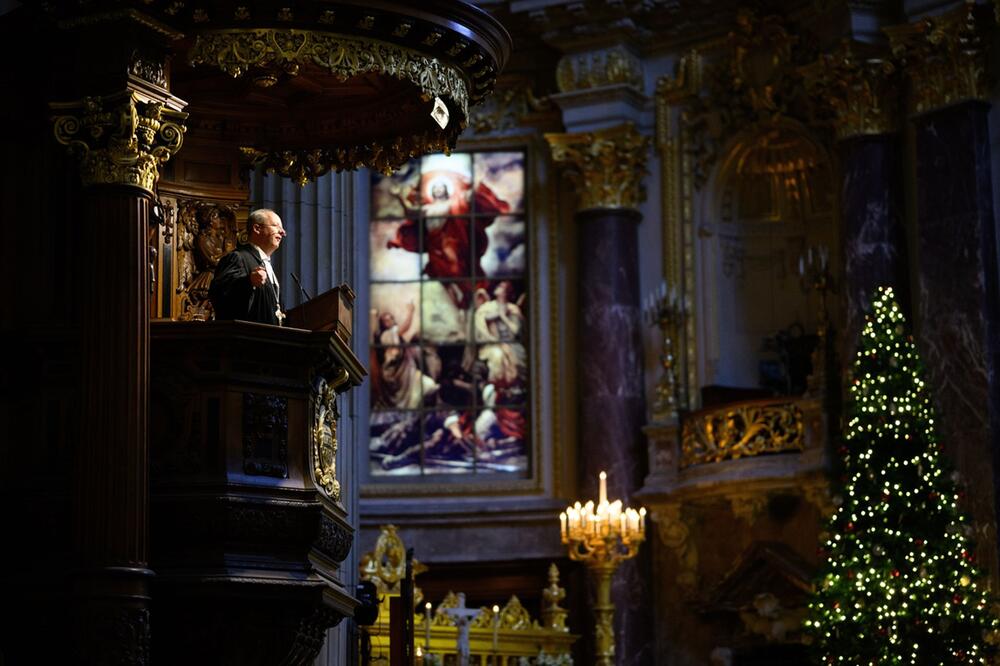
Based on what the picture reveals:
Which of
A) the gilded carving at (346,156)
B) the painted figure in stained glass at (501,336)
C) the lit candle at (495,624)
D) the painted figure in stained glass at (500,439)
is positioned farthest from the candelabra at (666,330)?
the gilded carving at (346,156)

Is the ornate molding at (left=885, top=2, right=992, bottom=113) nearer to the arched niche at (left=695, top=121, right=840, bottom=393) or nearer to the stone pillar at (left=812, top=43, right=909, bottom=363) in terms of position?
the stone pillar at (left=812, top=43, right=909, bottom=363)

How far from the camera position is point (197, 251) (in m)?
11.1

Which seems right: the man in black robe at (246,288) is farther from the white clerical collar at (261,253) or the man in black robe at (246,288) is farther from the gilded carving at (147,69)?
the gilded carving at (147,69)

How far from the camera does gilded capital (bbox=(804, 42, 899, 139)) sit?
1786 cm

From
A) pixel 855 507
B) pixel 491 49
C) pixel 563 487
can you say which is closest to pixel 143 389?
pixel 491 49

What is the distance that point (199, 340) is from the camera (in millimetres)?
9305

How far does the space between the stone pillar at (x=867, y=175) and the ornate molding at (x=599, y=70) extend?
2735 mm

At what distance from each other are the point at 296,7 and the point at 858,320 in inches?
359

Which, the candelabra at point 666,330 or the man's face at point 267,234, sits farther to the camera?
the candelabra at point 666,330

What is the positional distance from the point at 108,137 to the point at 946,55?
10.1 metres

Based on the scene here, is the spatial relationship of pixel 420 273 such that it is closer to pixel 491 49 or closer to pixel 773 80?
pixel 773 80

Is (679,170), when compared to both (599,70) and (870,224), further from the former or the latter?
(870,224)

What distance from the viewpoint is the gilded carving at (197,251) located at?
11.0 m

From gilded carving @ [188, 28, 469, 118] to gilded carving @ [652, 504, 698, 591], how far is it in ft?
32.1
